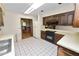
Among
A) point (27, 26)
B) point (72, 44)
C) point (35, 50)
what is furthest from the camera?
point (27, 26)

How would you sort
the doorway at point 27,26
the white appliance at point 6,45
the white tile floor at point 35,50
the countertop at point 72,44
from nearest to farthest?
the countertop at point 72,44 → the white appliance at point 6,45 → the white tile floor at point 35,50 → the doorway at point 27,26

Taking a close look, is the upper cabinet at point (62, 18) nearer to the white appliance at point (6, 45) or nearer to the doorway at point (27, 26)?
the doorway at point (27, 26)

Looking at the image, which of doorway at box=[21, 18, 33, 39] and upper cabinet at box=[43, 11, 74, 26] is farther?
doorway at box=[21, 18, 33, 39]

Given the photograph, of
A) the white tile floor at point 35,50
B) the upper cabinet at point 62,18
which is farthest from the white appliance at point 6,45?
the upper cabinet at point 62,18

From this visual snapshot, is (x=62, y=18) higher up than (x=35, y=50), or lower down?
higher up

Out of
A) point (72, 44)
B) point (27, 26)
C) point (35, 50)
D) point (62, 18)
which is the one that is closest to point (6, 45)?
point (72, 44)

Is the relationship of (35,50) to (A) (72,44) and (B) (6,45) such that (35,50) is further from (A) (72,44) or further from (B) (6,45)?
(A) (72,44)

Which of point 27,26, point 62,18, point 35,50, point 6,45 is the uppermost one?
point 62,18

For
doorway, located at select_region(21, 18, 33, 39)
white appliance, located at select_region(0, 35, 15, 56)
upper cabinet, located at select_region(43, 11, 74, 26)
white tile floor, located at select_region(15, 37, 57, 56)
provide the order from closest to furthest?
white appliance, located at select_region(0, 35, 15, 56) → white tile floor, located at select_region(15, 37, 57, 56) → upper cabinet, located at select_region(43, 11, 74, 26) → doorway, located at select_region(21, 18, 33, 39)

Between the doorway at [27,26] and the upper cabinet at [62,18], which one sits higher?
the upper cabinet at [62,18]

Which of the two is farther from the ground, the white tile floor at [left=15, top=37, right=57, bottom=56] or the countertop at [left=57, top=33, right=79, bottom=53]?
the countertop at [left=57, top=33, right=79, bottom=53]

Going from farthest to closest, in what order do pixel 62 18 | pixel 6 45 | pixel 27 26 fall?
pixel 27 26 → pixel 62 18 → pixel 6 45

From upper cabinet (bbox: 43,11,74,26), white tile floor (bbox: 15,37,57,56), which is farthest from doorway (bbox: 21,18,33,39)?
white tile floor (bbox: 15,37,57,56)

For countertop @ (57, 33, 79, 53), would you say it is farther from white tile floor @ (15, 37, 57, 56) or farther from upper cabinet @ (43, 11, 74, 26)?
upper cabinet @ (43, 11, 74, 26)
